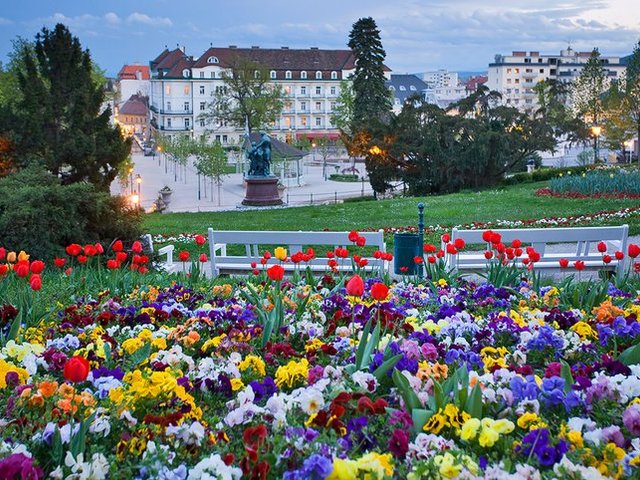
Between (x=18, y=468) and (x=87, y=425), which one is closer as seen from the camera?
(x=18, y=468)

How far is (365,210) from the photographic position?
78.3 feet

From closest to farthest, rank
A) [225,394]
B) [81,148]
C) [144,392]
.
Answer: [144,392], [225,394], [81,148]

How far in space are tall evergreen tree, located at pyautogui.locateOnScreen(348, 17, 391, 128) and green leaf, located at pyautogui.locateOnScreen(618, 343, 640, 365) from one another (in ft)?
189

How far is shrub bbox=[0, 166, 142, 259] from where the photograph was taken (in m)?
10.6

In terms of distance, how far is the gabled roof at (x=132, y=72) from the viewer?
170 meters

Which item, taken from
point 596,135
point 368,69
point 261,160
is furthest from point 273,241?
point 368,69

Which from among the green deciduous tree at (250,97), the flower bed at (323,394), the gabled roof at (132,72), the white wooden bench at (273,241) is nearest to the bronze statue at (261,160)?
the white wooden bench at (273,241)

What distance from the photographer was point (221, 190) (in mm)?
51281

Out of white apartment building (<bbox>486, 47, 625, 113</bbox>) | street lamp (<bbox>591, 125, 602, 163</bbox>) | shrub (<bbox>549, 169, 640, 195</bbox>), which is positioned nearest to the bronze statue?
shrub (<bbox>549, 169, 640, 195</bbox>)

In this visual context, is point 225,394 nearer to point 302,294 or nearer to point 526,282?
point 302,294

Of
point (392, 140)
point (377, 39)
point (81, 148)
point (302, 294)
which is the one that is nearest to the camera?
point (302, 294)

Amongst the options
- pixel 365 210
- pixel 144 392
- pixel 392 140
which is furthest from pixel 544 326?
pixel 392 140

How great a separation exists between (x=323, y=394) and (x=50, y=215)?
8446 mm

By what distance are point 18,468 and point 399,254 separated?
8514 mm
